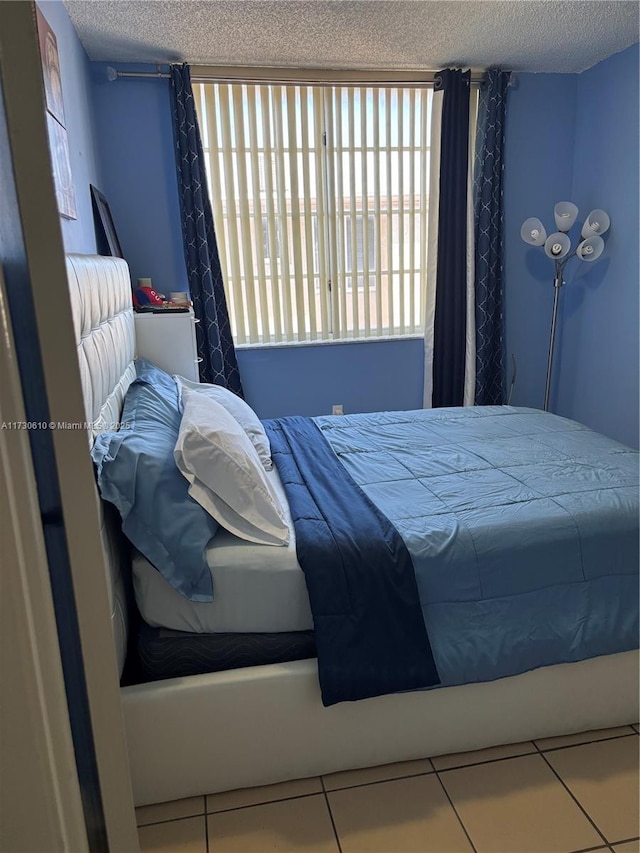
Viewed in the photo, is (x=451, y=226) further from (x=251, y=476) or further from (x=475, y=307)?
(x=251, y=476)

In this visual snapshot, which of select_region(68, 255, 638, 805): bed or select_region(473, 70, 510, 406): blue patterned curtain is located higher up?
select_region(473, 70, 510, 406): blue patterned curtain

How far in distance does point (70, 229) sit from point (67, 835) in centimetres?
240

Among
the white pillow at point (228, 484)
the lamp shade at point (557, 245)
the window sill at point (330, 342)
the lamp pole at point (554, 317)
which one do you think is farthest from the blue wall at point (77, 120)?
the lamp pole at point (554, 317)

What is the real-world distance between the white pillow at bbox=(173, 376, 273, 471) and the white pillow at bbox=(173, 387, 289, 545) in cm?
54

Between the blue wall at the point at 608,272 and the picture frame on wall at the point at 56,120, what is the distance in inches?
123

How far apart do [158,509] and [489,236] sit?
329cm

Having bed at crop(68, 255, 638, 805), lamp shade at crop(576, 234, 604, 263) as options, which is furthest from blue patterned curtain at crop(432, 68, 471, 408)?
bed at crop(68, 255, 638, 805)

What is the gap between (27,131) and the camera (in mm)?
660

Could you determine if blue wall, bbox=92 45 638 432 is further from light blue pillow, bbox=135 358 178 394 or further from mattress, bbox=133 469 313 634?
mattress, bbox=133 469 313 634

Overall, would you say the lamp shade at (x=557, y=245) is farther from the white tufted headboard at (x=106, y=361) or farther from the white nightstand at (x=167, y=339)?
the white tufted headboard at (x=106, y=361)

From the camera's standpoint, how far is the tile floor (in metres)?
1.48

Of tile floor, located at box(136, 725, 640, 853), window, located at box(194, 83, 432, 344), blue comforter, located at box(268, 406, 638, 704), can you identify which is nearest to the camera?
tile floor, located at box(136, 725, 640, 853)

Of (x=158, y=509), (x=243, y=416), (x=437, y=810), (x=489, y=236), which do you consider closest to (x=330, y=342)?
(x=489, y=236)

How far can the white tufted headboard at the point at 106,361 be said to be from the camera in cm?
148
